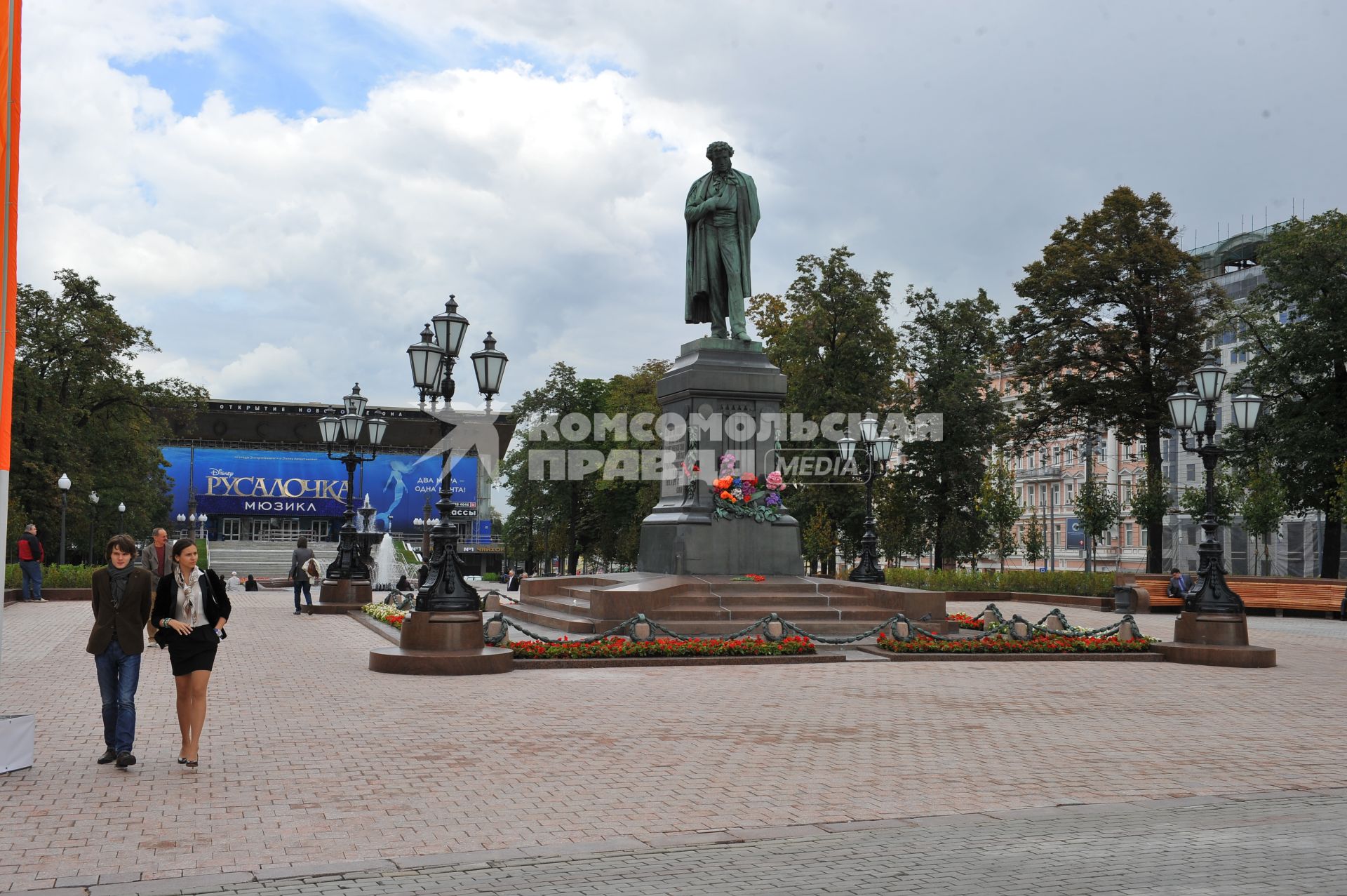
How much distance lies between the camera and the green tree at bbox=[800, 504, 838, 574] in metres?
41.9

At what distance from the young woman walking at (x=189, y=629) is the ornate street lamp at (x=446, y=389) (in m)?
6.16

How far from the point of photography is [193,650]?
848 centimetres

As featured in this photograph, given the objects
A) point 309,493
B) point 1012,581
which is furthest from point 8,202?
point 309,493

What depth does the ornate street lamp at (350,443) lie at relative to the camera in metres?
27.5

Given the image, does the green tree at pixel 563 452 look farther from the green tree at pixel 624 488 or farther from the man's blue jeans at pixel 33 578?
the man's blue jeans at pixel 33 578

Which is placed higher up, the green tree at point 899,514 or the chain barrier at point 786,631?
the green tree at point 899,514

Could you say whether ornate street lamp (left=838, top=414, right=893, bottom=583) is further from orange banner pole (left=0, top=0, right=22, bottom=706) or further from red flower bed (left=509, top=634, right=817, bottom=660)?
orange banner pole (left=0, top=0, right=22, bottom=706)

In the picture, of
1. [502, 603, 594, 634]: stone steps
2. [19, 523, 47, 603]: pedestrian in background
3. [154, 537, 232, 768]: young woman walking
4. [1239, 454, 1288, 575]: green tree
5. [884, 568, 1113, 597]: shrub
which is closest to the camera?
[154, 537, 232, 768]: young woman walking

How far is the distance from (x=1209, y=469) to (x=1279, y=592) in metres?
17.9

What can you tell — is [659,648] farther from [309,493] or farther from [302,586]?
[309,493]

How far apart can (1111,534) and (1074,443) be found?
39033 mm

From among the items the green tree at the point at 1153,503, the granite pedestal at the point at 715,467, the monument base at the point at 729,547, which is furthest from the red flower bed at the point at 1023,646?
the green tree at the point at 1153,503

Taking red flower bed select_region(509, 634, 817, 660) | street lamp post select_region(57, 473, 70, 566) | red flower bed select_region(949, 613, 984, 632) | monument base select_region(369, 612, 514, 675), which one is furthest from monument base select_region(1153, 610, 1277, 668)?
street lamp post select_region(57, 473, 70, 566)

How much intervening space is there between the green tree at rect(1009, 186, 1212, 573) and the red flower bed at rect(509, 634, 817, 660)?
26.9 meters
